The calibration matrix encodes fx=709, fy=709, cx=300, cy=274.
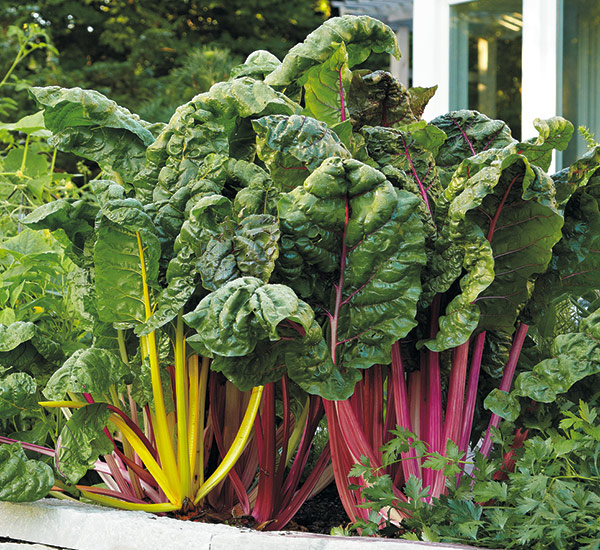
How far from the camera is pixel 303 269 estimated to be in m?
1.11

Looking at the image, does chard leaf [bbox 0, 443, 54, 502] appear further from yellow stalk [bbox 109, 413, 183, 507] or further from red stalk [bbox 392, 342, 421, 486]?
red stalk [bbox 392, 342, 421, 486]

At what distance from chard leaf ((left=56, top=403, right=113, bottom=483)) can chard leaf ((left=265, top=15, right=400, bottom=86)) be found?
66 centimetres

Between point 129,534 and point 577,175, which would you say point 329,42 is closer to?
point 577,175

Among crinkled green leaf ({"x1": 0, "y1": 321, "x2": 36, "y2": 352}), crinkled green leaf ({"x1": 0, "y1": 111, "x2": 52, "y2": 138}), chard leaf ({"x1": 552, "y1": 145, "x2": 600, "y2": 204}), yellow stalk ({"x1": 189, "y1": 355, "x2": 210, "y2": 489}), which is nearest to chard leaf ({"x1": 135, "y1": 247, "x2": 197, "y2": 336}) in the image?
yellow stalk ({"x1": 189, "y1": 355, "x2": 210, "y2": 489})

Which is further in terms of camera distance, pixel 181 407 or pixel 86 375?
pixel 181 407

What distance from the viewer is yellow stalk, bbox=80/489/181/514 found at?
1.19 metres

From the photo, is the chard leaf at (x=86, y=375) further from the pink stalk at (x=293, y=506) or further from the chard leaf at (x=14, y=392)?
the pink stalk at (x=293, y=506)

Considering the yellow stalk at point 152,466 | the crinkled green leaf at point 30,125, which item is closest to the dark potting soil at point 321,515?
the yellow stalk at point 152,466

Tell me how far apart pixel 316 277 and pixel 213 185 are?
232 mm

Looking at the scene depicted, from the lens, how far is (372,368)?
1.21 metres

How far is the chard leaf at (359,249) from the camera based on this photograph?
1015mm

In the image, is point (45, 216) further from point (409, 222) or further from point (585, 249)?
point (585, 249)

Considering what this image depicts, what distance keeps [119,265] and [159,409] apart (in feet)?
0.81

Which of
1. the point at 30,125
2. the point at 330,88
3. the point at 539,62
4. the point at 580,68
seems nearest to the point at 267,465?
the point at 330,88
